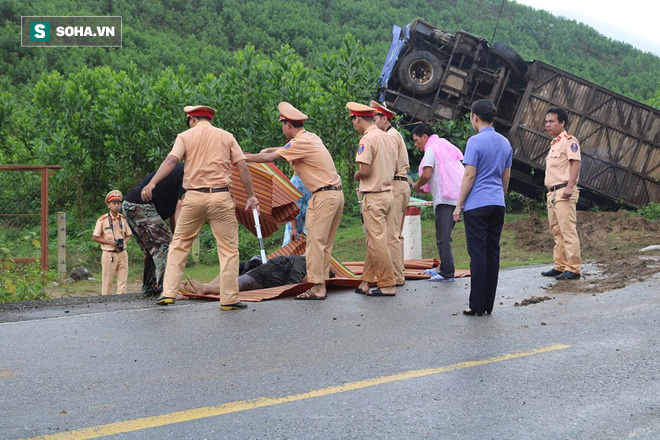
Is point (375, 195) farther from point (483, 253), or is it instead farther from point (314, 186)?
point (483, 253)

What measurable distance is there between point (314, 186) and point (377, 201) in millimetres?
781

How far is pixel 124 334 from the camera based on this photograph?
7.04 m

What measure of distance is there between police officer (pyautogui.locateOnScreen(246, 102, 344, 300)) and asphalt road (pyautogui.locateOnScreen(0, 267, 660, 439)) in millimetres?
695

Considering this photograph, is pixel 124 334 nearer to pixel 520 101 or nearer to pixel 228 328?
pixel 228 328

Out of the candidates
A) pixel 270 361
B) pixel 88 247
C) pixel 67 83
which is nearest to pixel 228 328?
pixel 270 361

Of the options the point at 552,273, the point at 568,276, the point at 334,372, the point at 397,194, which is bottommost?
the point at 552,273

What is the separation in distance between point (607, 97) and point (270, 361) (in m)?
19.7

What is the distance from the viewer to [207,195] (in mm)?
8508

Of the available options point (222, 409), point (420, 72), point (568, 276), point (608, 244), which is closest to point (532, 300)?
point (568, 276)

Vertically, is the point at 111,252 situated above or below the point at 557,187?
below

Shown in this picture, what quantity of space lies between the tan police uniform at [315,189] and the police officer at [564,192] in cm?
316

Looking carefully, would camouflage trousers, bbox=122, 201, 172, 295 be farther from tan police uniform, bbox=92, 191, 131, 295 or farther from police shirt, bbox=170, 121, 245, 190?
tan police uniform, bbox=92, 191, 131, 295

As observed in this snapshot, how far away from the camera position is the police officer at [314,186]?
30.2ft

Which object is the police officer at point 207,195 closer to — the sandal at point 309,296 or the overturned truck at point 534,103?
the sandal at point 309,296
